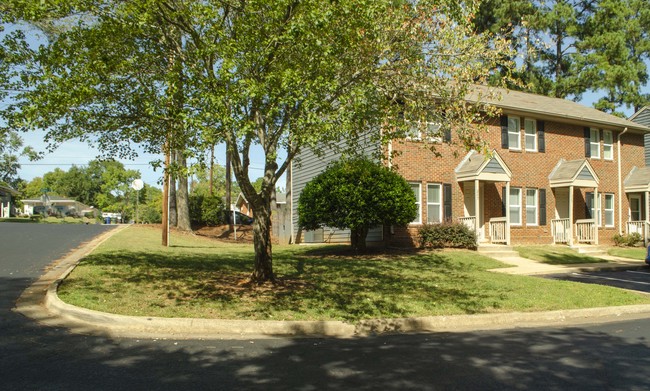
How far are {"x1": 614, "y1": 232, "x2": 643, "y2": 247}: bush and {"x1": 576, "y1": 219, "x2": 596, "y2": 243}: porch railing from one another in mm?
3007

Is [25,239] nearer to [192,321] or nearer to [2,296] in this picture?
[2,296]

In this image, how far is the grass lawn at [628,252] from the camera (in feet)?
70.2

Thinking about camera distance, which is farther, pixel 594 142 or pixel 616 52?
pixel 616 52

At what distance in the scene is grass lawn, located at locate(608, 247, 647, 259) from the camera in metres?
21.4

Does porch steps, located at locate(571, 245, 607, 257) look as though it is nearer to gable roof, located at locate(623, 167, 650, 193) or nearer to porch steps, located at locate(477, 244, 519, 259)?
porch steps, located at locate(477, 244, 519, 259)

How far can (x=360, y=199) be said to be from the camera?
53.5 ft

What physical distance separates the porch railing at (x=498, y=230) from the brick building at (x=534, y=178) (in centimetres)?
4

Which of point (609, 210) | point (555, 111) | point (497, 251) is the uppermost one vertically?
point (555, 111)

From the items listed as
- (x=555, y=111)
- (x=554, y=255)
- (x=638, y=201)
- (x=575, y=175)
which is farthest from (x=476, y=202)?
(x=638, y=201)

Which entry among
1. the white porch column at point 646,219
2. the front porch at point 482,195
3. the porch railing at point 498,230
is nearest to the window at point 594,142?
the white porch column at point 646,219

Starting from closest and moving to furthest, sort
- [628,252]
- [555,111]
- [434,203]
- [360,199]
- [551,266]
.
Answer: [360,199]
[551,266]
[434,203]
[628,252]
[555,111]

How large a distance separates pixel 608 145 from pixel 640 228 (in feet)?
14.0

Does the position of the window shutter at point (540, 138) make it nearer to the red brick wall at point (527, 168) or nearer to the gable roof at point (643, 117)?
the red brick wall at point (527, 168)

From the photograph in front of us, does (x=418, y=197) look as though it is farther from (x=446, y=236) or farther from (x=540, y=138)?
(x=540, y=138)
